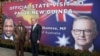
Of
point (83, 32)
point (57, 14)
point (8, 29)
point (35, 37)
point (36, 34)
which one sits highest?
point (57, 14)

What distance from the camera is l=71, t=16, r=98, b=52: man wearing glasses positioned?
1736 cm

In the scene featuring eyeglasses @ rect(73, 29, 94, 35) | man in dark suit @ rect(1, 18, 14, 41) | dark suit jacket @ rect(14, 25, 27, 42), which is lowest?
man in dark suit @ rect(1, 18, 14, 41)

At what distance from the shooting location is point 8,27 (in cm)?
2423

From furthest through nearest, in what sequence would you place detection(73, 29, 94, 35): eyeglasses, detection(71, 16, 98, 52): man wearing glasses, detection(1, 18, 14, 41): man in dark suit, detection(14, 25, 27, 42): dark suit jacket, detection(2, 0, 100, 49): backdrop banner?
detection(1, 18, 14, 41): man in dark suit
detection(2, 0, 100, 49): backdrop banner
detection(73, 29, 94, 35): eyeglasses
detection(71, 16, 98, 52): man wearing glasses
detection(14, 25, 27, 42): dark suit jacket

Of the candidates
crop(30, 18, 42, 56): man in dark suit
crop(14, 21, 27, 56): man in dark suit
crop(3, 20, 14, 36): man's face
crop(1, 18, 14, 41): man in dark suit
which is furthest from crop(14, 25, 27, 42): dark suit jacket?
crop(3, 20, 14, 36): man's face

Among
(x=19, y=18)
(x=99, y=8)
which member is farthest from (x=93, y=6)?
(x=19, y=18)

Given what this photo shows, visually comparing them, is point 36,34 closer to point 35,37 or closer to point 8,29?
point 35,37

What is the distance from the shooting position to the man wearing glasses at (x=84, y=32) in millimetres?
17359

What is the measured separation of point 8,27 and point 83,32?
7.97 m

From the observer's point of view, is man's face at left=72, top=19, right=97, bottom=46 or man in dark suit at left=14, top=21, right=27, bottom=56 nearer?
man in dark suit at left=14, top=21, right=27, bottom=56

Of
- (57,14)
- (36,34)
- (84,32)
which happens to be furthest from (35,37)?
(57,14)

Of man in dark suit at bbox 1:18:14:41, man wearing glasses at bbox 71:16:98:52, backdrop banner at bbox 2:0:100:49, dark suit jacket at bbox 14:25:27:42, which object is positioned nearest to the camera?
dark suit jacket at bbox 14:25:27:42

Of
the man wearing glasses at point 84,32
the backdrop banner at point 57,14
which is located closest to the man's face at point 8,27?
the backdrop banner at point 57,14

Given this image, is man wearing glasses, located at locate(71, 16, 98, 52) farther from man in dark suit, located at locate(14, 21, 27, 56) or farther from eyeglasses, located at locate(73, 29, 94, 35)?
man in dark suit, located at locate(14, 21, 27, 56)
